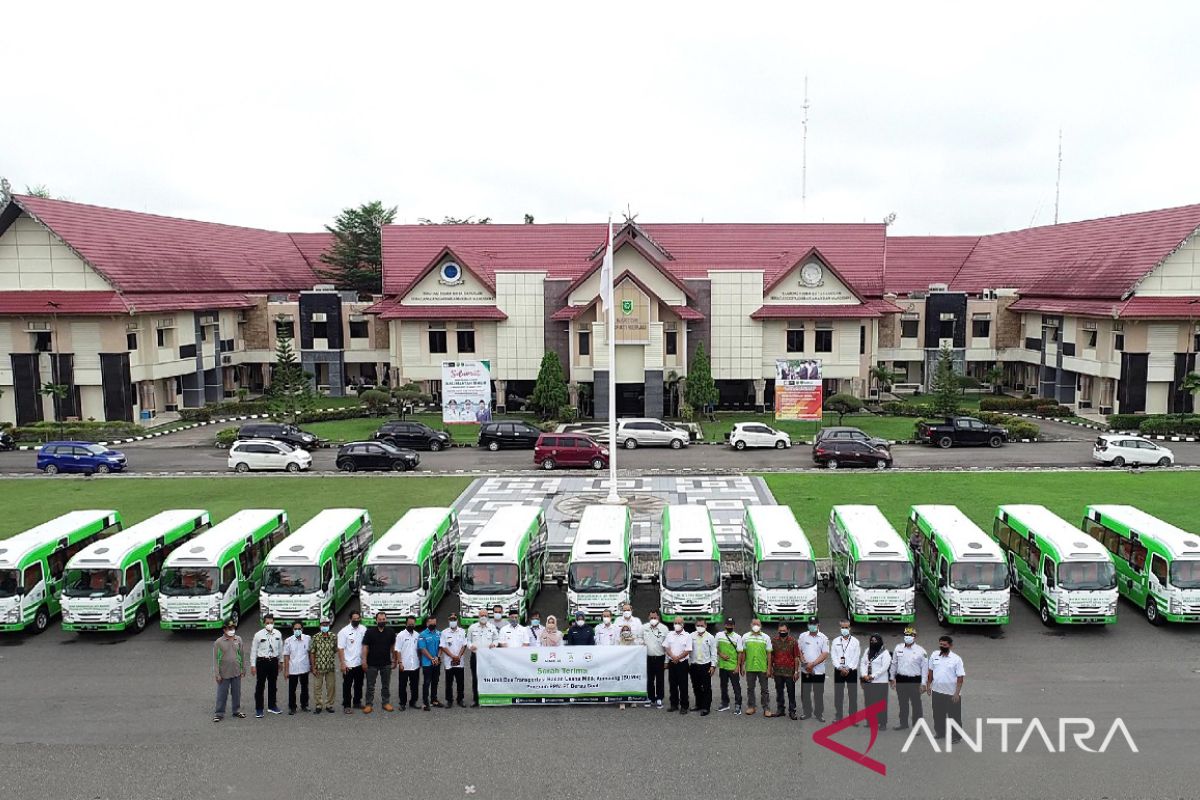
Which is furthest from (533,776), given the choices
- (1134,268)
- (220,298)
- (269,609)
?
(220,298)

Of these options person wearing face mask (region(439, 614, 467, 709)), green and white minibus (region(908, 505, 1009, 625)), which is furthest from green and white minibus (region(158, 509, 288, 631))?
green and white minibus (region(908, 505, 1009, 625))

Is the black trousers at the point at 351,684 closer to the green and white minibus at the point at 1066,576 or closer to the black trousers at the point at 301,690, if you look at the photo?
the black trousers at the point at 301,690

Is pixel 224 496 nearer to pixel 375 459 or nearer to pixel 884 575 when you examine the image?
pixel 375 459

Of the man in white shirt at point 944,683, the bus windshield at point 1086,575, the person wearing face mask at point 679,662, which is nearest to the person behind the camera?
the man in white shirt at point 944,683

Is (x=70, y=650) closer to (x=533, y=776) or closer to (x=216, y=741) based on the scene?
(x=216, y=741)

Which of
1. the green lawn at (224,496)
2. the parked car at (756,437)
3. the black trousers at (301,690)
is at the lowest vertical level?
the black trousers at (301,690)

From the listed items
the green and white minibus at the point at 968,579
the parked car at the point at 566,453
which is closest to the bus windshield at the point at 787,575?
the green and white minibus at the point at 968,579
